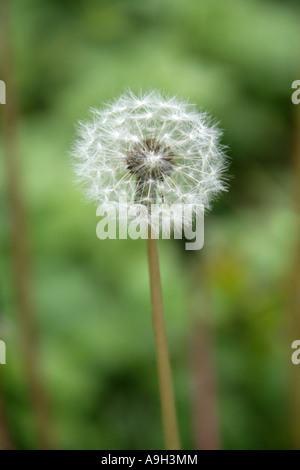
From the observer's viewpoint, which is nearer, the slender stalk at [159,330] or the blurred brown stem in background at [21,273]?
the slender stalk at [159,330]

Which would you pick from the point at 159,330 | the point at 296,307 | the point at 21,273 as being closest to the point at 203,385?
the point at 296,307

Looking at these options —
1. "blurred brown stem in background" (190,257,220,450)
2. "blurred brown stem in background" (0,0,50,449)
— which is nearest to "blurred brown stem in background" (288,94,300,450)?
"blurred brown stem in background" (190,257,220,450)

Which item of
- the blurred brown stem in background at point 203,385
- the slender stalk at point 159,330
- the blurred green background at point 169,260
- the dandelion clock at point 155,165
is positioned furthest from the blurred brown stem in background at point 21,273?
the slender stalk at point 159,330

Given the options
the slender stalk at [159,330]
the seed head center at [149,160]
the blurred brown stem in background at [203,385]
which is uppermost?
the seed head center at [149,160]

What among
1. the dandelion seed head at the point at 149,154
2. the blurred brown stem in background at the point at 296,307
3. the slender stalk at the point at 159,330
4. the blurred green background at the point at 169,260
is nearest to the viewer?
the slender stalk at the point at 159,330

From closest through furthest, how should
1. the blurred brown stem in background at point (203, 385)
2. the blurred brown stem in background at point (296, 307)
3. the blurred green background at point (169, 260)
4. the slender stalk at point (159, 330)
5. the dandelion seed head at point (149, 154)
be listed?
the slender stalk at point (159, 330), the dandelion seed head at point (149, 154), the blurred brown stem in background at point (296, 307), the blurred brown stem in background at point (203, 385), the blurred green background at point (169, 260)

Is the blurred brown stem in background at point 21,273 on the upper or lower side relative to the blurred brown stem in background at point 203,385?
upper

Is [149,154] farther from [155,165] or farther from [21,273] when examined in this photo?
[21,273]

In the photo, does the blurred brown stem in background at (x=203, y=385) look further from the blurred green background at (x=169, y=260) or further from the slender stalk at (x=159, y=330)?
the slender stalk at (x=159, y=330)
